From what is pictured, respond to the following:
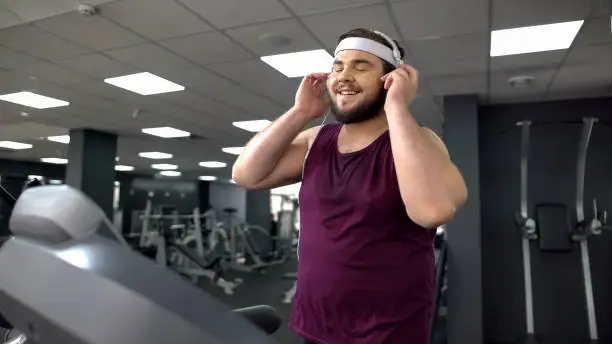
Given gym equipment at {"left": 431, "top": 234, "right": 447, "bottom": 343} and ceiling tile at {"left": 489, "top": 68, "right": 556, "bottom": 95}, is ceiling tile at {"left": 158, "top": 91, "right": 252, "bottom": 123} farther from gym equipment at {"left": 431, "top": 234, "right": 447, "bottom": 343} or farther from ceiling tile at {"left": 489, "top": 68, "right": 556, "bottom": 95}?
gym equipment at {"left": 431, "top": 234, "right": 447, "bottom": 343}

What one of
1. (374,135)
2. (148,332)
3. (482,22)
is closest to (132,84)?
(482,22)

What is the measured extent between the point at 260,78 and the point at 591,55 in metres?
2.30

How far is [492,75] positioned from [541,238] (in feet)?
4.34

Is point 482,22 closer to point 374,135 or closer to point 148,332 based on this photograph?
point 374,135

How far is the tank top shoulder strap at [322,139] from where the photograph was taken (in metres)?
0.70

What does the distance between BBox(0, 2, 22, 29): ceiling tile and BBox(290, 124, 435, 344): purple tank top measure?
251cm

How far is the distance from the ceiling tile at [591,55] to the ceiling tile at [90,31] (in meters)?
2.76

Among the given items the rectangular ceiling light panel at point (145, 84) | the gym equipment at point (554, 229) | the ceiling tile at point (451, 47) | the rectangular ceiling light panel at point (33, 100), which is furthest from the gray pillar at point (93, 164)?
→ the gym equipment at point (554, 229)

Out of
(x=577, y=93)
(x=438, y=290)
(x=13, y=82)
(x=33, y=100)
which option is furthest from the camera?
(x=33, y=100)

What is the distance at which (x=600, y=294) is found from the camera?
11.8ft

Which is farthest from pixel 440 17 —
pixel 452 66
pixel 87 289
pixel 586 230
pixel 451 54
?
pixel 87 289

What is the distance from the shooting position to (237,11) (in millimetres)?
2238

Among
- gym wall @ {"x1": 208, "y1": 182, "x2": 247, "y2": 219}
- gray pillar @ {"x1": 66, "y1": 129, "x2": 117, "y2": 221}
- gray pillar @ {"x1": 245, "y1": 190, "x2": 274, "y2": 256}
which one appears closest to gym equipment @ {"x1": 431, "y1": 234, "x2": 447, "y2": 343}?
gray pillar @ {"x1": 66, "y1": 129, "x2": 117, "y2": 221}

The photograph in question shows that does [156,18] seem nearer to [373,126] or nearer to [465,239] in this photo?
[373,126]
